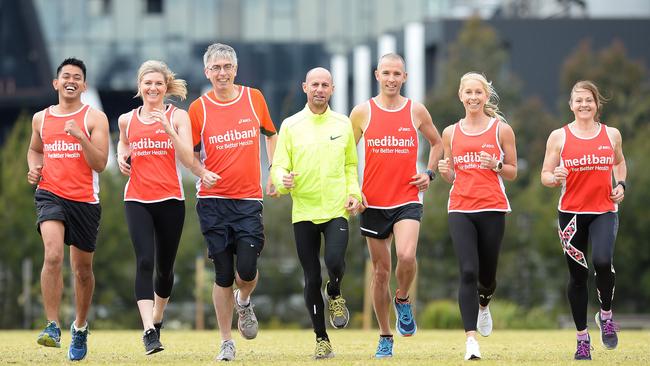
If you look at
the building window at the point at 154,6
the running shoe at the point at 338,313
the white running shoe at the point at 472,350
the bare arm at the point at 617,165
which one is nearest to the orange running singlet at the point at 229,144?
the running shoe at the point at 338,313

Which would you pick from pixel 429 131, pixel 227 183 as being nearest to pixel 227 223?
pixel 227 183

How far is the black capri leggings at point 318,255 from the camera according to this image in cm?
1204

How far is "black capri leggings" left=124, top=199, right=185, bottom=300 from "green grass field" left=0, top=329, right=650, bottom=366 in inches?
27.1

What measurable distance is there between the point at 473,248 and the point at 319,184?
139cm

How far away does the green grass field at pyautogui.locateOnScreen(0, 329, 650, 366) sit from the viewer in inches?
473

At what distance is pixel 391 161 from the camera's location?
41.3ft

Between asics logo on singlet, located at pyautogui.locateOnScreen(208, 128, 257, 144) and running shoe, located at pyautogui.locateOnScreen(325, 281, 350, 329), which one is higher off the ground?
asics logo on singlet, located at pyautogui.locateOnScreen(208, 128, 257, 144)

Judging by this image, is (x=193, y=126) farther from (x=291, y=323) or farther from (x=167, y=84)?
(x=291, y=323)

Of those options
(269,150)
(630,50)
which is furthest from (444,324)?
(630,50)

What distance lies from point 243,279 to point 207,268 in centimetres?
2122

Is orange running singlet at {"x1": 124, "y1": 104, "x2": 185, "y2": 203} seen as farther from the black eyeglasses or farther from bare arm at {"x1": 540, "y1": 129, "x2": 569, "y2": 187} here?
bare arm at {"x1": 540, "y1": 129, "x2": 569, "y2": 187}

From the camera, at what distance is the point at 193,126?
12383 millimetres

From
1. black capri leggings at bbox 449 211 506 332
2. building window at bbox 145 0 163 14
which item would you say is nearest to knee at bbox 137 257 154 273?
black capri leggings at bbox 449 211 506 332

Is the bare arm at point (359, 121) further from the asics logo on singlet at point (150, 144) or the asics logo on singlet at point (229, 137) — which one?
the asics logo on singlet at point (150, 144)
